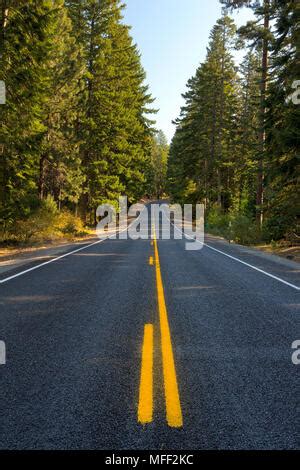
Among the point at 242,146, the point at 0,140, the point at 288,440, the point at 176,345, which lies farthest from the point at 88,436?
the point at 242,146

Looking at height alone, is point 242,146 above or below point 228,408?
above

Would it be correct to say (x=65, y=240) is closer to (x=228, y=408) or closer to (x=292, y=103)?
(x=292, y=103)

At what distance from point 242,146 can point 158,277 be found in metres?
35.5

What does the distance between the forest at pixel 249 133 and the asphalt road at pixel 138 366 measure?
9885mm

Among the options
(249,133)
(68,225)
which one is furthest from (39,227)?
(249,133)

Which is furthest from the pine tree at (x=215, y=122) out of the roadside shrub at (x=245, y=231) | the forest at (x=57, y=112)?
the roadside shrub at (x=245, y=231)

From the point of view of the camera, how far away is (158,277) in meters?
10.2

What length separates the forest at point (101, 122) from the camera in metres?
15.5

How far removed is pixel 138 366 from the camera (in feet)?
13.8

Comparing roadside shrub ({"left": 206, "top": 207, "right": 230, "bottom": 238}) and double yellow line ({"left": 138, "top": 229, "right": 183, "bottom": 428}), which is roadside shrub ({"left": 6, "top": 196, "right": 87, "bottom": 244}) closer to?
roadside shrub ({"left": 206, "top": 207, "right": 230, "bottom": 238})

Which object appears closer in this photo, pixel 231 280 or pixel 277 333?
pixel 277 333

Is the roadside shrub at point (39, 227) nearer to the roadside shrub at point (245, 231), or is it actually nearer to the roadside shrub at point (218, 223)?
the roadside shrub at point (245, 231)

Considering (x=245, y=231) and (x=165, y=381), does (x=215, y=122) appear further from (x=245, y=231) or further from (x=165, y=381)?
(x=165, y=381)

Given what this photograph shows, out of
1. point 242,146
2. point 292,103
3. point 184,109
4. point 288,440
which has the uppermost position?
point 184,109
